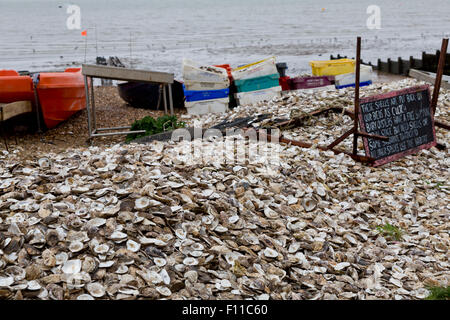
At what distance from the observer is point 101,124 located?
13.5m

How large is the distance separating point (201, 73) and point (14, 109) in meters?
5.30

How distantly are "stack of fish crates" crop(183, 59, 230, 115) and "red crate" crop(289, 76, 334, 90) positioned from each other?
2.23 metres

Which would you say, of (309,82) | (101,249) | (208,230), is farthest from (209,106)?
(101,249)

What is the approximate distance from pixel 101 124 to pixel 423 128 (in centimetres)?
883

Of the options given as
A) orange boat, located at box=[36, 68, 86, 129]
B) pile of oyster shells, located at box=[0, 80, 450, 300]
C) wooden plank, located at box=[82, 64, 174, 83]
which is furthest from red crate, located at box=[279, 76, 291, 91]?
pile of oyster shells, located at box=[0, 80, 450, 300]

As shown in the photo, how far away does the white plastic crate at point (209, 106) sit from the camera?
1427 cm

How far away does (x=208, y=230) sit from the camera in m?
4.56

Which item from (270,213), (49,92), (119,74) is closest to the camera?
(270,213)

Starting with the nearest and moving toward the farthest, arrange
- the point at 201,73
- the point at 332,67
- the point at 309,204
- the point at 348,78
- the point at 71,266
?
1. the point at 71,266
2. the point at 309,204
3. the point at 201,73
4. the point at 348,78
5. the point at 332,67

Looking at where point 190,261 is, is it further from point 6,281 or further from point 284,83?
point 284,83

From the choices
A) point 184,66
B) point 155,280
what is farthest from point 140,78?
point 155,280

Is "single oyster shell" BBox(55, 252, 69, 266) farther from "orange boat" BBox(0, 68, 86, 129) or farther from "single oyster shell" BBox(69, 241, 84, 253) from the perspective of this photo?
"orange boat" BBox(0, 68, 86, 129)

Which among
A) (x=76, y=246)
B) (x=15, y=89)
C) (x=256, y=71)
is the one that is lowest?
(x=76, y=246)

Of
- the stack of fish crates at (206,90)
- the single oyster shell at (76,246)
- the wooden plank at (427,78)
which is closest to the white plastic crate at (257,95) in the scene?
the stack of fish crates at (206,90)
